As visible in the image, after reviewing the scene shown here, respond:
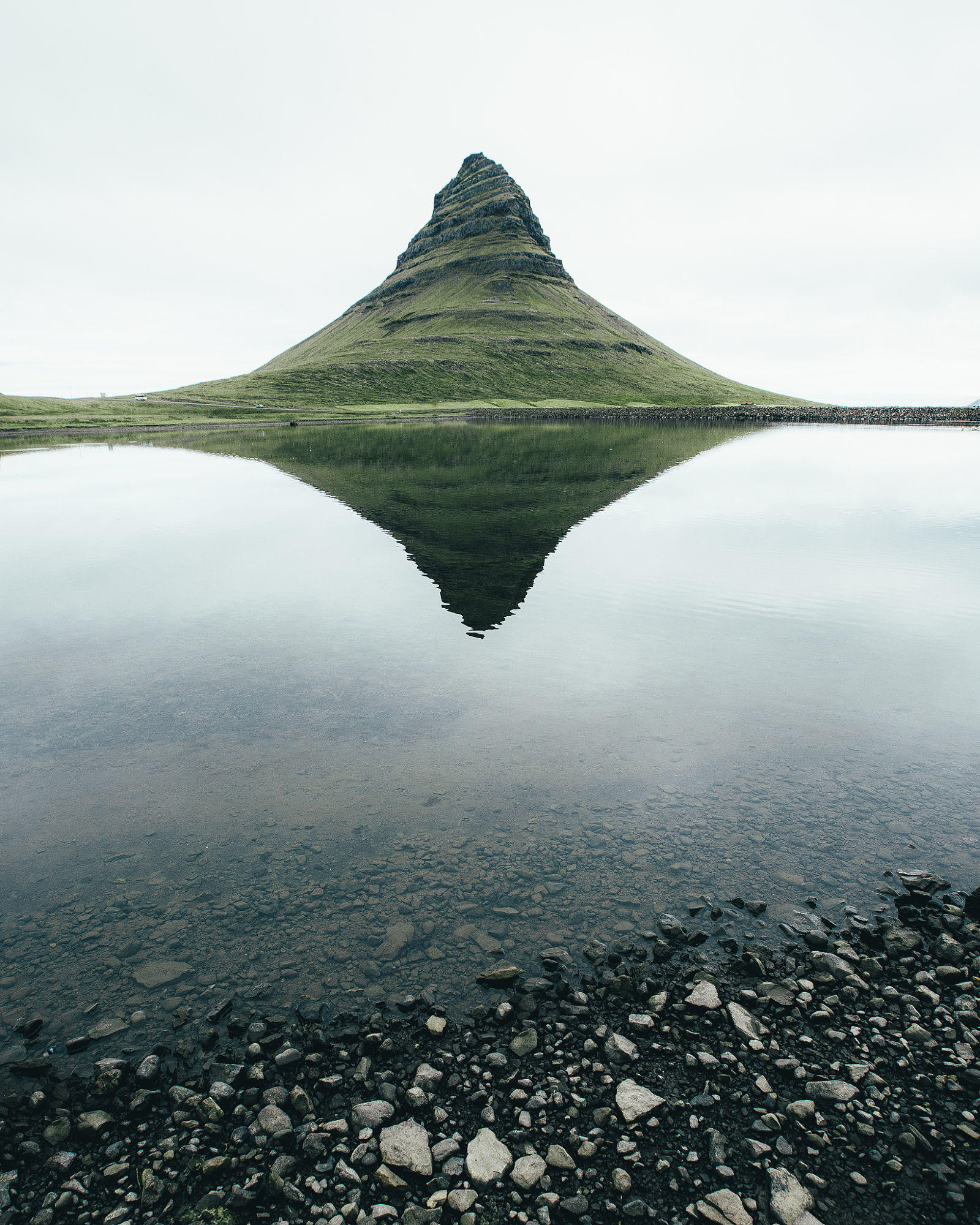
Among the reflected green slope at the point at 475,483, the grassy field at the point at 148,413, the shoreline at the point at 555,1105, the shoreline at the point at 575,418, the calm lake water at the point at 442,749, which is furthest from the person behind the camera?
the shoreline at the point at 575,418

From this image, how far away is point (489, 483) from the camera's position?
5044 centimetres

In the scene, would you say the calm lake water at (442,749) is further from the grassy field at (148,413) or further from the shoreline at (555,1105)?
the grassy field at (148,413)

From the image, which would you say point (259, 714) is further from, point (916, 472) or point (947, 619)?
point (916, 472)

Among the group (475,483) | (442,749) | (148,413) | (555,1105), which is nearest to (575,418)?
(148,413)

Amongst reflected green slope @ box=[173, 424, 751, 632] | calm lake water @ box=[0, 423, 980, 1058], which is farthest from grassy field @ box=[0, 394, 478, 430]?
calm lake water @ box=[0, 423, 980, 1058]

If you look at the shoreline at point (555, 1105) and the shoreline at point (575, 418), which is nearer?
the shoreline at point (555, 1105)

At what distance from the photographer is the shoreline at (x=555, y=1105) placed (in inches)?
213

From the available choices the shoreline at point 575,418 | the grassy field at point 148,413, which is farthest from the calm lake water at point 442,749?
the grassy field at point 148,413

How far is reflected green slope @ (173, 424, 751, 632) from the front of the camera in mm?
26453

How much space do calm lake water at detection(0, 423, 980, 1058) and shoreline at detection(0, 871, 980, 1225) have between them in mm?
590

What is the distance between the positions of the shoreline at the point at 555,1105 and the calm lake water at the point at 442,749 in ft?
1.94

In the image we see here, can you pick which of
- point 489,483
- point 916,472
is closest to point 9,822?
point 489,483

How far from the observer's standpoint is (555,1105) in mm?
6125

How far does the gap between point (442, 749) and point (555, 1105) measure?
6960 mm
